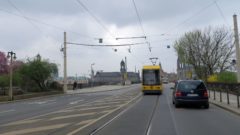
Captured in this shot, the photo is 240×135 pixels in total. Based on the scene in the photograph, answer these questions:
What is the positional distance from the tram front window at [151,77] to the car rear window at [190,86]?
20.6 metres

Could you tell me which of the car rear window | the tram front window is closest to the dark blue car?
the car rear window

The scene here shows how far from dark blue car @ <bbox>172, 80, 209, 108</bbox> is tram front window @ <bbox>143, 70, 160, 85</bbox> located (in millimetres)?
20910

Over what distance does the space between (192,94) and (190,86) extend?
1.85 feet

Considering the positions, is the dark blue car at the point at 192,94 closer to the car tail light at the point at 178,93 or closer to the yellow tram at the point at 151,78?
the car tail light at the point at 178,93

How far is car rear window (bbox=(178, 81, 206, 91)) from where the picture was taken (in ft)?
81.0

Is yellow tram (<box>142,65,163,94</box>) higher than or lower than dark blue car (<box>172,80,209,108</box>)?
higher

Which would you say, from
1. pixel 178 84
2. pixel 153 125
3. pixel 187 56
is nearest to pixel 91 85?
pixel 187 56

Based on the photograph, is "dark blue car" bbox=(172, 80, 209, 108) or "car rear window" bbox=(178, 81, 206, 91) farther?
"car rear window" bbox=(178, 81, 206, 91)

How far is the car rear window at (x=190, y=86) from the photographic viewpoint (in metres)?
24.7

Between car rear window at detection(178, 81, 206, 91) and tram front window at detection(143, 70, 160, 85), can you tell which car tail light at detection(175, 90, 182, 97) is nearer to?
car rear window at detection(178, 81, 206, 91)

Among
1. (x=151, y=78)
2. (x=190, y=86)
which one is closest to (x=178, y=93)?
(x=190, y=86)

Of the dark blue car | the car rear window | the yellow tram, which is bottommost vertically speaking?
the dark blue car

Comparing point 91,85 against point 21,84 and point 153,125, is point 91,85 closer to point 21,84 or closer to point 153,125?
point 21,84

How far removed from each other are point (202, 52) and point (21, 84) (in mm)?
29717
